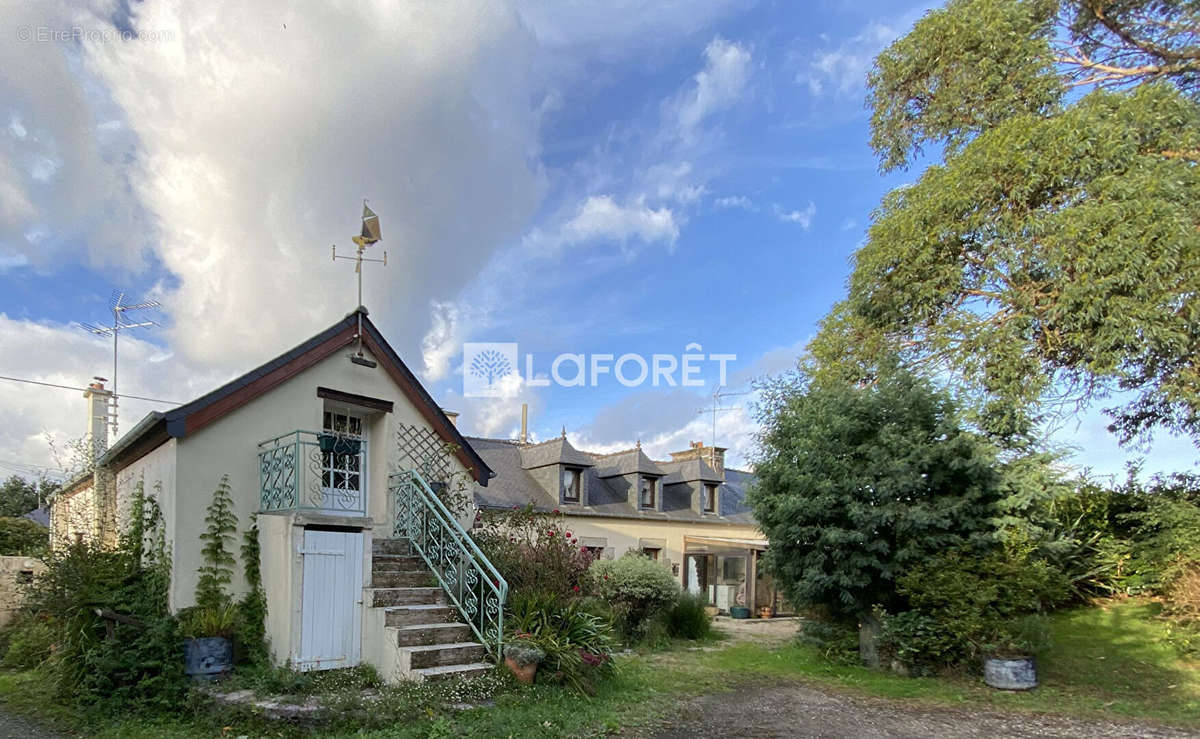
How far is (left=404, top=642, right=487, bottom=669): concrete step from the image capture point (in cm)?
677

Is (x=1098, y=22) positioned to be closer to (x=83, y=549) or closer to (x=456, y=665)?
(x=456, y=665)

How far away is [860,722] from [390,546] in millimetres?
5784

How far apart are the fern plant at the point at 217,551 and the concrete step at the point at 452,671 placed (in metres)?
2.47

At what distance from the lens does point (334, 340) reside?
28.7ft

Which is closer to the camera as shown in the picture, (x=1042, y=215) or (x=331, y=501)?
(x=331, y=501)

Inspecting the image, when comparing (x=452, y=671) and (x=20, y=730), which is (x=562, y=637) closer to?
(x=452, y=671)

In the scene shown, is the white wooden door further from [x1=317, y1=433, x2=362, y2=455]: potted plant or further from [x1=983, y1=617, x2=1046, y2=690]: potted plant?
[x1=983, y1=617, x2=1046, y2=690]: potted plant

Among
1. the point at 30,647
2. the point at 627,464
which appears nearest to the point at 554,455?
the point at 627,464

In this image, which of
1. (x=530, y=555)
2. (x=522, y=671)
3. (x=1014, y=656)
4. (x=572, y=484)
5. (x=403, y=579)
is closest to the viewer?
(x=522, y=671)

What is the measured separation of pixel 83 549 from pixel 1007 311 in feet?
42.5

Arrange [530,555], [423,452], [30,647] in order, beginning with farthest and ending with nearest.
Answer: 1. [423,452]
2. [30,647]
3. [530,555]

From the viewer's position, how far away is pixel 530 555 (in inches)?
334

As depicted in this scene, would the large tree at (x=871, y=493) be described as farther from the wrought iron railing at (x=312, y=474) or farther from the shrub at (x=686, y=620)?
the wrought iron railing at (x=312, y=474)

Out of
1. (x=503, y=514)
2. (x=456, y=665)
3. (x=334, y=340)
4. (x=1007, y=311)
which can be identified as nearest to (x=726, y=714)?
(x=456, y=665)
